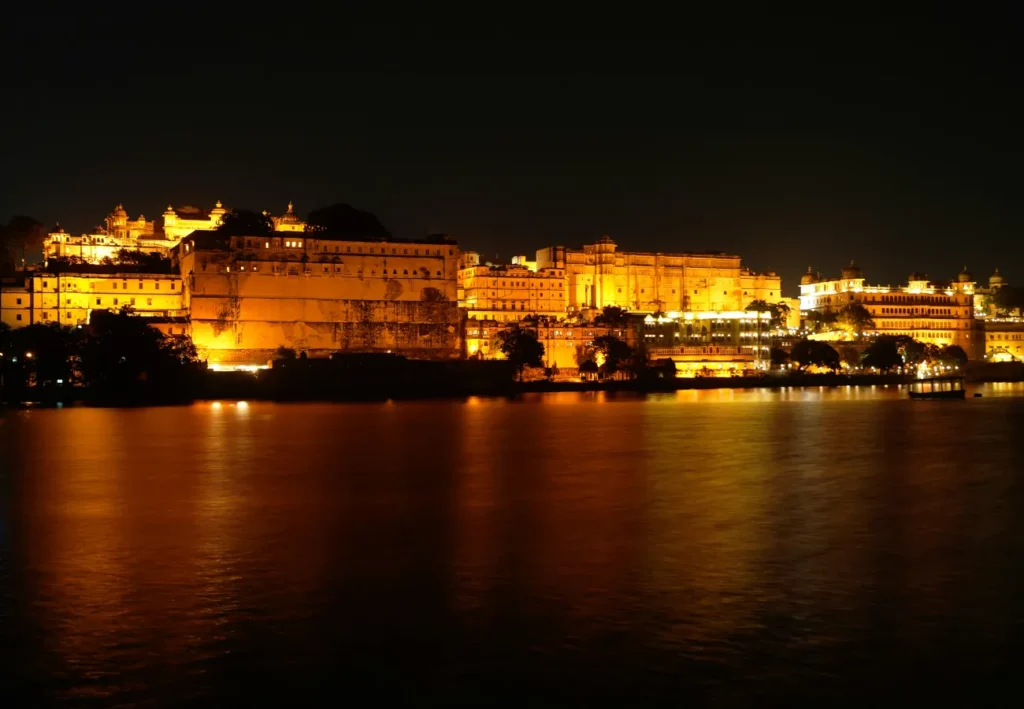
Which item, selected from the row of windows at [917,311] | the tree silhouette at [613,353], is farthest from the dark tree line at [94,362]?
the row of windows at [917,311]

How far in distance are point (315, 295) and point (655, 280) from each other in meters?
33.8

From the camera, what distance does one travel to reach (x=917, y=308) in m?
97.1

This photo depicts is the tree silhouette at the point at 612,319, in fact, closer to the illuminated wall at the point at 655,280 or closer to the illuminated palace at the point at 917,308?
the illuminated wall at the point at 655,280

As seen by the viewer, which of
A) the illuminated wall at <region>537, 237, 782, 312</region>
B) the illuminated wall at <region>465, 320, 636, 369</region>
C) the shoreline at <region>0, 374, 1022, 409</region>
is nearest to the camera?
the shoreline at <region>0, 374, 1022, 409</region>

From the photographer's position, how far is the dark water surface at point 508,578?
24.5ft

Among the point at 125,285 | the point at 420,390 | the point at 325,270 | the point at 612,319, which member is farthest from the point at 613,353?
the point at 125,285

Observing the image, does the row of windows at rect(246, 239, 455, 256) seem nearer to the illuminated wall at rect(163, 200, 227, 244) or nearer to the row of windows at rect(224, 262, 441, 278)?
the row of windows at rect(224, 262, 441, 278)

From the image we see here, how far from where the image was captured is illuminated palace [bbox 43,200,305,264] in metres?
70.6

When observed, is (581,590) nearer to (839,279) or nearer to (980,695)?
(980,695)

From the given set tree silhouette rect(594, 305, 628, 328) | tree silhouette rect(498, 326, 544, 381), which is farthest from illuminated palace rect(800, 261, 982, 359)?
tree silhouette rect(498, 326, 544, 381)

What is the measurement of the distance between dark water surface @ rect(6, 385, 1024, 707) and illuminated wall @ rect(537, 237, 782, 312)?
61.2 metres

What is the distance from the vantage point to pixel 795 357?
258 feet

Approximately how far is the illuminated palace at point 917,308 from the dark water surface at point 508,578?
7528 centimetres

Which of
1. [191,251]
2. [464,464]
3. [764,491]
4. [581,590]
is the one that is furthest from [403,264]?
[581,590]
